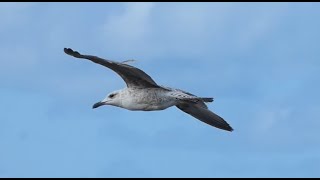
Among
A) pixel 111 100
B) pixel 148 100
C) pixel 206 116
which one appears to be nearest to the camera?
pixel 148 100

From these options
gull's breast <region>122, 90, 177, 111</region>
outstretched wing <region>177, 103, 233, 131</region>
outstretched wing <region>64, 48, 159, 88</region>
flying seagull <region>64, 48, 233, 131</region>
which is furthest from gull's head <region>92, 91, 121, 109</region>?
outstretched wing <region>177, 103, 233, 131</region>

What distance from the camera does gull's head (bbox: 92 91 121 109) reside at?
85.4ft

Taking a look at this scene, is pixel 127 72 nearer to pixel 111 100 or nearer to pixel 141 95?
pixel 141 95

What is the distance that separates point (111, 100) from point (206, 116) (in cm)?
293

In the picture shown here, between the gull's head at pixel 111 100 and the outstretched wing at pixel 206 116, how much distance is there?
2.13 metres

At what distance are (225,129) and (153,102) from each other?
2.88 metres

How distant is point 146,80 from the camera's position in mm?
25297

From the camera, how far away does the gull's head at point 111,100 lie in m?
26.0

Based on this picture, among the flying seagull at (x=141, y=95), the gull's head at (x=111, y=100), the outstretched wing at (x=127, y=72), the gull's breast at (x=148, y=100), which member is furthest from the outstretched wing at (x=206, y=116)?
the outstretched wing at (x=127, y=72)

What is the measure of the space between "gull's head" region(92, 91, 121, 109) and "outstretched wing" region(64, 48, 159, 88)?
0.54 m

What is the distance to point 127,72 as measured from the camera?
82.2ft

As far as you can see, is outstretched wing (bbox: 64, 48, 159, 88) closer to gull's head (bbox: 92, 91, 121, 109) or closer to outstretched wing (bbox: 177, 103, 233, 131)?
gull's head (bbox: 92, 91, 121, 109)

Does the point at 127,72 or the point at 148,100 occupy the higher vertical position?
the point at 127,72

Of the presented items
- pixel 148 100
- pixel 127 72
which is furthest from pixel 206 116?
pixel 127 72
